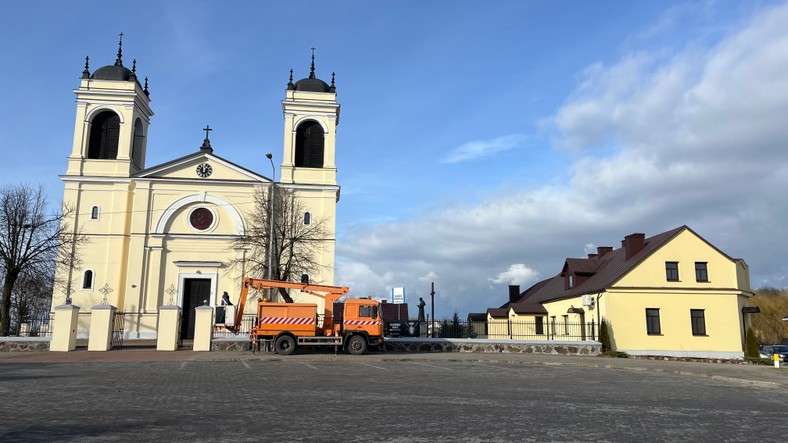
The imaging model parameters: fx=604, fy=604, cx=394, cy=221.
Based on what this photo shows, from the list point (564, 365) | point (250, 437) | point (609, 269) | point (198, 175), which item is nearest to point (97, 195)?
point (198, 175)

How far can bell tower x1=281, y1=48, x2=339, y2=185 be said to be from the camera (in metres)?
38.8

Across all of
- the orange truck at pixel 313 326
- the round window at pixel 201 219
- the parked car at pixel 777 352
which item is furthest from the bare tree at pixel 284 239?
the parked car at pixel 777 352

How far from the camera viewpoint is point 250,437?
7.34 metres

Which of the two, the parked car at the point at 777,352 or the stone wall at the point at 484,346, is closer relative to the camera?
the stone wall at the point at 484,346

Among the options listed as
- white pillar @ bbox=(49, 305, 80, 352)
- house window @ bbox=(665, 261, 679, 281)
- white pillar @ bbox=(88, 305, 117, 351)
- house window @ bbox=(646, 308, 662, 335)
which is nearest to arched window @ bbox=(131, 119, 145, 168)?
white pillar @ bbox=(49, 305, 80, 352)

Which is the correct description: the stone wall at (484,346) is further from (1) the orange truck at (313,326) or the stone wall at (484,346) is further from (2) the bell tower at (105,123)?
(2) the bell tower at (105,123)

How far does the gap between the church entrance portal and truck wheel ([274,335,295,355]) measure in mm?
13398

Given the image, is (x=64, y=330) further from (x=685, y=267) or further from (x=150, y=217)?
(x=685, y=267)

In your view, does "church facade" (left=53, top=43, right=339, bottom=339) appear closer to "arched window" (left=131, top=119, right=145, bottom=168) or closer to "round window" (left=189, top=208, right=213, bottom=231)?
"round window" (left=189, top=208, right=213, bottom=231)

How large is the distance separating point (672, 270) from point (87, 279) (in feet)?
109

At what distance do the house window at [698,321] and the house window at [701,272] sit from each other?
1.73 meters

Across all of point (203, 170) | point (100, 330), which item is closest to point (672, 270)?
point (203, 170)

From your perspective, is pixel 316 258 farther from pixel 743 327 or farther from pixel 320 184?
pixel 743 327

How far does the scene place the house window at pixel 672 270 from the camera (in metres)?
32.8
